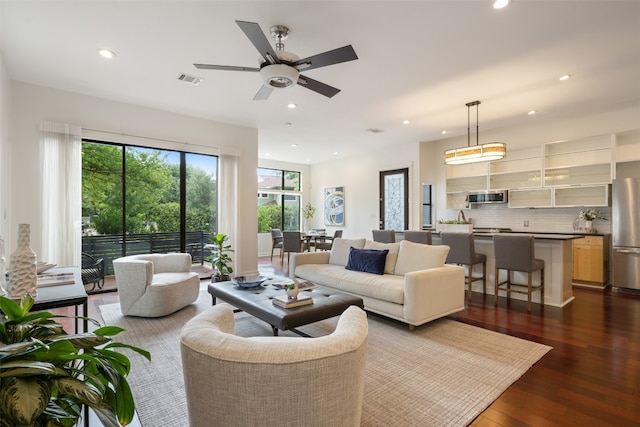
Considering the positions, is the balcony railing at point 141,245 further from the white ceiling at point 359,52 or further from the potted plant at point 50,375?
the potted plant at point 50,375

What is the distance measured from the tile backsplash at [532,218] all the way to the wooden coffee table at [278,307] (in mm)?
5124

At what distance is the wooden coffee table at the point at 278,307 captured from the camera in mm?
2451

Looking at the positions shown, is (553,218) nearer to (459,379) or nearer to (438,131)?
(438,131)

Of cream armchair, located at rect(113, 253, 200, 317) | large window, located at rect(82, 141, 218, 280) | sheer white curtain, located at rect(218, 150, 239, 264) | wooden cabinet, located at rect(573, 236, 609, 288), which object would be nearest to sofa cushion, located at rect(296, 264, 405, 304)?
cream armchair, located at rect(113, 253, 200, 317)

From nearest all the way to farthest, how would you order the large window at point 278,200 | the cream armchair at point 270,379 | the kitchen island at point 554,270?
the cream armchair at point 270,379
the kitchen island at point 554,270
the large window at point 278,200

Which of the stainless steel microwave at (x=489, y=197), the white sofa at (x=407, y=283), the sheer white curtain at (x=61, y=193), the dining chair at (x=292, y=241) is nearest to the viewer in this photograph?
the white sofa at (x=407, y=283)

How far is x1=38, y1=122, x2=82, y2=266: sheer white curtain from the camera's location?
427 cm

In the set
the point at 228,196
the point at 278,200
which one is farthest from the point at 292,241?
the point at 278,200

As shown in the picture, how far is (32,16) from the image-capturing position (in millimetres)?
2783

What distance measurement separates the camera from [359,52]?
3359 mm

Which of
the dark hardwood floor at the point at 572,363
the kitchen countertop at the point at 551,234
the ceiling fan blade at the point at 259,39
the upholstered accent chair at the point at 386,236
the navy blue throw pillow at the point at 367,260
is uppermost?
the ceiling fan blade at the point at 259,39

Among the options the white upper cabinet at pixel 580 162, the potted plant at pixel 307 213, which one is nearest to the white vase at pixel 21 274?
the white upper cabinet at pixel 580 162

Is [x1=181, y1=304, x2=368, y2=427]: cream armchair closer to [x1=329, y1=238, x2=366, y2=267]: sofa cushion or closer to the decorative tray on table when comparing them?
the decorative tray on table

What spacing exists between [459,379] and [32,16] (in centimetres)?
467
